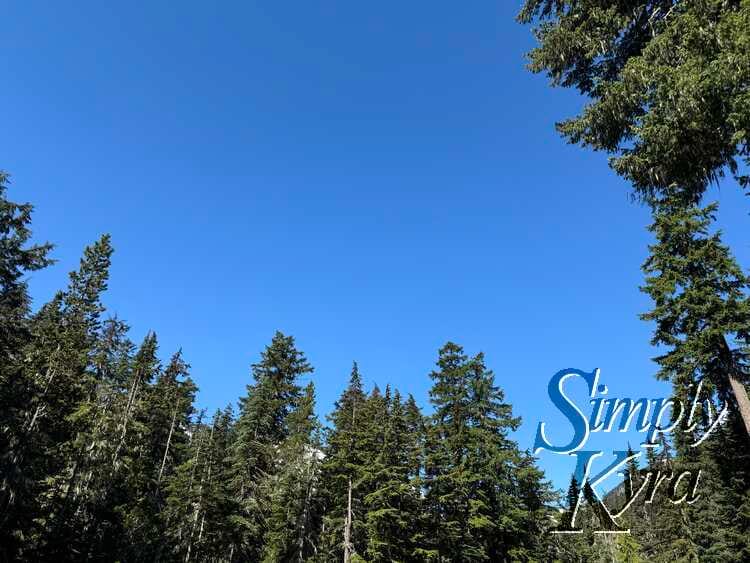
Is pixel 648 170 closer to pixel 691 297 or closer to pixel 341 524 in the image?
pixel 691 297

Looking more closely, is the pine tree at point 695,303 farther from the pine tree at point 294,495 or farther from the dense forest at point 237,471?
the pine tree at point 294,495

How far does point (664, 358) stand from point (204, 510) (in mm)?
27596

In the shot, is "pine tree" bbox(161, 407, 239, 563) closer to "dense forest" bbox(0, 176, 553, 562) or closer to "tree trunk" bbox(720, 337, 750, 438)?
"dense forest" bbox(0, 176, 553, 562)

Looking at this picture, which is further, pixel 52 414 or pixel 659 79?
pixel 52 414

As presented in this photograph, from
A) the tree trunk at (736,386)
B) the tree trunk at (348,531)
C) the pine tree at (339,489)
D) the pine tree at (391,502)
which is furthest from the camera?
the pine tree at (339,489)

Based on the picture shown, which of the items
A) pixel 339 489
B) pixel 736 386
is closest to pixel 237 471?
pixel 339 489

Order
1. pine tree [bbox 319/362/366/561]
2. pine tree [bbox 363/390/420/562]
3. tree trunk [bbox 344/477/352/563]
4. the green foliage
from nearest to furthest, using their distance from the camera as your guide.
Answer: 1. the green foliage
2. pine tree [bbox 363/390/420/562]
3. tree trunk [bbox 344/477/352/563]
4. pine tree [bbox 319/362/366/561]

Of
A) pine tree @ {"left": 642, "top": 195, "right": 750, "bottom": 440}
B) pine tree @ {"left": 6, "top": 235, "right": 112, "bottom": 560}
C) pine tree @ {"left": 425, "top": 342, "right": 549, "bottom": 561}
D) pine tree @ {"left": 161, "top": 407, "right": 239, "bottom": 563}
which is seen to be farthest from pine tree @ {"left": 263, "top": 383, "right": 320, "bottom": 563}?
pine tree @ {"left": 642, "top": 195, "right": 750, "bottom": 440}

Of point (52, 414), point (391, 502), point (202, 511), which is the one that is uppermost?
point (52, 414)

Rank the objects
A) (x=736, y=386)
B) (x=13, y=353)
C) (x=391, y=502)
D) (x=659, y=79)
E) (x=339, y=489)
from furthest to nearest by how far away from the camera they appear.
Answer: (x=339, y=489), (x=391, y=502), (x=13, y=353), (x=736, y=386), (x=659, y=79)

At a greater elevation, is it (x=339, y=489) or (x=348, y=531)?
(x=339, y=489)

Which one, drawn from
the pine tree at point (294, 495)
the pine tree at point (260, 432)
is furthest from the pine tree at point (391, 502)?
the pine tree at point (260, 432)

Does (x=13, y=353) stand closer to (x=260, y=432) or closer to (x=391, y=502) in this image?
(x=260, y=432)

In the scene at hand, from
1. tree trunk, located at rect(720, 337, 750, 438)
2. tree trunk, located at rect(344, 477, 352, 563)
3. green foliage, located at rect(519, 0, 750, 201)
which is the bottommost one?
tree trunk, located at rect(344, 477, 352, 563)
